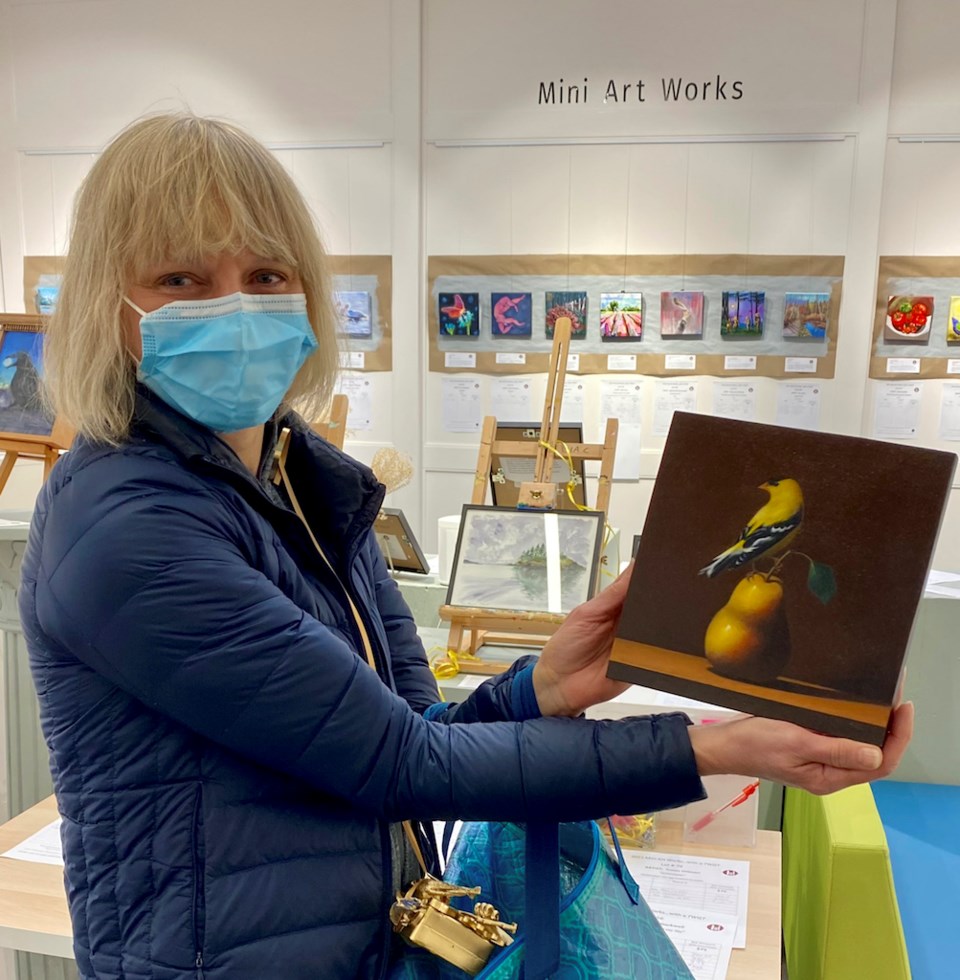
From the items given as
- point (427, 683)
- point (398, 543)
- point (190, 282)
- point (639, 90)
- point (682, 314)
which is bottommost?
point (398, 543)

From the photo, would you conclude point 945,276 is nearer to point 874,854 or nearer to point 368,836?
point 874,854

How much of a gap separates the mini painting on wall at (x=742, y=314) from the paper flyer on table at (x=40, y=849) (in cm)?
337

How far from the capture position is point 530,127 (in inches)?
160

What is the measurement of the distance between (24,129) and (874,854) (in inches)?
194

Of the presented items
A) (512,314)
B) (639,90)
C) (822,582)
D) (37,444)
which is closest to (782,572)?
(822,582)

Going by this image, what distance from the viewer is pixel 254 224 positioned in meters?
0.86

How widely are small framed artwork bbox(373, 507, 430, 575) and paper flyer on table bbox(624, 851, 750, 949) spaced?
3.62ft

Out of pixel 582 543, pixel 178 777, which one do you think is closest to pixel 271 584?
pixel 178 777

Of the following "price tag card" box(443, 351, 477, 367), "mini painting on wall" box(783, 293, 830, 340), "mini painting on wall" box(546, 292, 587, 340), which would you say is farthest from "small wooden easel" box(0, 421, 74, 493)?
"mini painting on wall" box(783, 293, 830, 340)

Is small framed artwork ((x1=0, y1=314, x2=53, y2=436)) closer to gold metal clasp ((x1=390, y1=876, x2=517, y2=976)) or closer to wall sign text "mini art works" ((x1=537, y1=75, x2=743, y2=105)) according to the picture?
wall sign text "mini art works" ((x1=537, y1=75, x2=743, y2=105))

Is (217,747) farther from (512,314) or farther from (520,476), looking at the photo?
(512,314)

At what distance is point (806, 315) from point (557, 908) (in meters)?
3.65

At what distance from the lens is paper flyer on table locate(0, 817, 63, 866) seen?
1441 mm

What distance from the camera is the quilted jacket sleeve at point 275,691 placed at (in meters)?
0.70
